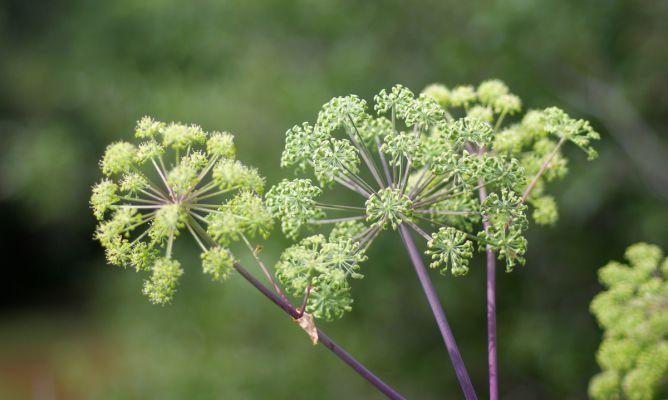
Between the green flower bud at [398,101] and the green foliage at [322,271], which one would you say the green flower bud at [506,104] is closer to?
the green flower bud at [398,101]

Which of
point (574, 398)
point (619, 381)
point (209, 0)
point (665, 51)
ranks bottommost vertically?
point (619, 381)

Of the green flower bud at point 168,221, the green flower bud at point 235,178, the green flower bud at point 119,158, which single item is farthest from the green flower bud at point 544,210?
the green flower bud at point 119,158

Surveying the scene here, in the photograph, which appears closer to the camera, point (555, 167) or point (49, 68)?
point (555, 167)

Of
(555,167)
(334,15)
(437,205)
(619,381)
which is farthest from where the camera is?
(334,15)

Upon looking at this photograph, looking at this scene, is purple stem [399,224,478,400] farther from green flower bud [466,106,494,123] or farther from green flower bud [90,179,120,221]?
green flower bud [90,179,120,221]

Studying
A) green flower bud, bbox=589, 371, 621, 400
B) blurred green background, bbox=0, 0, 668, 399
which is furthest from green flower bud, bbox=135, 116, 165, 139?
blurred green background, bbox=0, 0, 668, 399

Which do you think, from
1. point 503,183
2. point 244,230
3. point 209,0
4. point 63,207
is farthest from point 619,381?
point 63,207

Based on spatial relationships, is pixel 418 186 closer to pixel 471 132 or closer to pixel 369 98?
pixel 471 132

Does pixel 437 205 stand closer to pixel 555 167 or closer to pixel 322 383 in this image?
pixel 555 167
